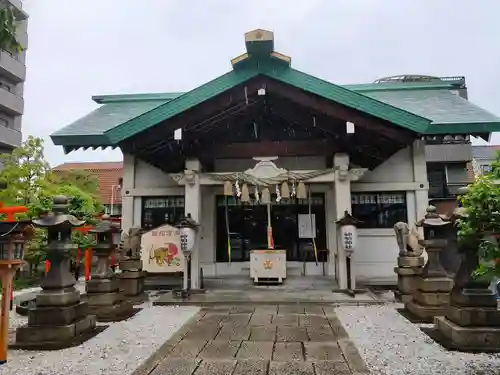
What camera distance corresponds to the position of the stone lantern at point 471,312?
197 inches

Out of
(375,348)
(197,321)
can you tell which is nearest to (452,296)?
(375,348)

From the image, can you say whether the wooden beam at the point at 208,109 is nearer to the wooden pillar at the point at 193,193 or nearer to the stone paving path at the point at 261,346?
the wooden pillar at the point at 193,193

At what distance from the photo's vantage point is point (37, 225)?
5625mm

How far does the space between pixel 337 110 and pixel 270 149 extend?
204cm

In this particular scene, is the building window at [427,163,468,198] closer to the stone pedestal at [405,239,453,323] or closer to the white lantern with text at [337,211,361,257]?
the white lantern with text at [337,211,361,257]

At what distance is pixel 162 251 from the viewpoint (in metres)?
9.98

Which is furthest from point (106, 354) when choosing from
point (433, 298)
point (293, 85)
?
point (293, 85)

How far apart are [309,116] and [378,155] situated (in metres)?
2.38

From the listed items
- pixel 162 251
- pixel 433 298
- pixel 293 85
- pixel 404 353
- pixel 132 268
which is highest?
pixel 293 85

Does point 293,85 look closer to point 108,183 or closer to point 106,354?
point 106,354

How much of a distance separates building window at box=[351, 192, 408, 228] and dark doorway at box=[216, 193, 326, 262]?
43.3 inches

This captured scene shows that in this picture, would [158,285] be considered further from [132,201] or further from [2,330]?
[2,330]

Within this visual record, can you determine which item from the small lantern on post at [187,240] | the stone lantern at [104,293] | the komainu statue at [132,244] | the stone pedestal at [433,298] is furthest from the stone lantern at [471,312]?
the komainu statue at [132,244]

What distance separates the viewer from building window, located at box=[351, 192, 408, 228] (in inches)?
447
